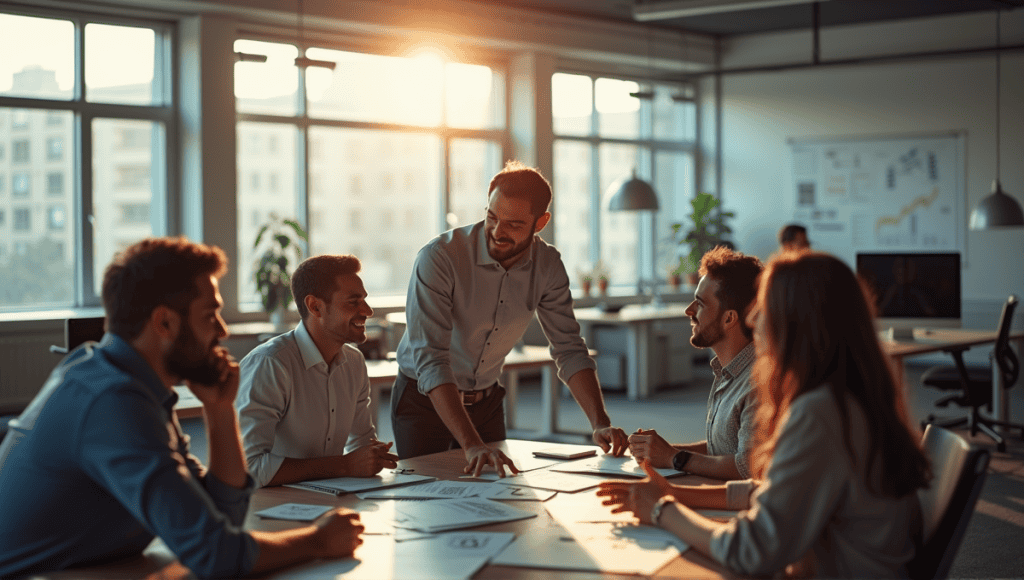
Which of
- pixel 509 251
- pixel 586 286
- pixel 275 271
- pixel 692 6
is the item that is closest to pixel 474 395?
pixel 509 251

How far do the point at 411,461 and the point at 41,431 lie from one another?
4.27ft

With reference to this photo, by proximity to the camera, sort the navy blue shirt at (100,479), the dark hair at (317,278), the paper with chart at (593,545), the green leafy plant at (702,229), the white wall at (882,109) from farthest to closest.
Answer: the green leafy plant at (702,229)
the white wall at (882,109)
the dark hair at (317,278)
the paper with chart at (593,545)
the navy blue shirt at (100,479)

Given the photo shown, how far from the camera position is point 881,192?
34.9 ft

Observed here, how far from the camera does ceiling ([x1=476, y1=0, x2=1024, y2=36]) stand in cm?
948

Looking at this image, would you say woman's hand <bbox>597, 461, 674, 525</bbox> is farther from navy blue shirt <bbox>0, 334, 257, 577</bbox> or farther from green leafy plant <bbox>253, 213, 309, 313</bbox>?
green leafy plant <bbox>253, 213, 309, 313</bbox>

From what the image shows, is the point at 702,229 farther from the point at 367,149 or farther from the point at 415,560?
the point at 415,560

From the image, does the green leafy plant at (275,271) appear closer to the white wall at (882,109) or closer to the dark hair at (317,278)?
the dark hair at (317,278)

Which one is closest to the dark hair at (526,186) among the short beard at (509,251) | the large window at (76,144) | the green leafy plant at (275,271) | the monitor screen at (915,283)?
the short beard at (509,251)

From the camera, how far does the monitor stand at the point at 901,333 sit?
20.8 ft

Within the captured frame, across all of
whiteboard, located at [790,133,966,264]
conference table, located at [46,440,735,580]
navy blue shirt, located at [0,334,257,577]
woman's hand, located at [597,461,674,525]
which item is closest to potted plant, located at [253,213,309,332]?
conference table, located at [46,440,735,580]

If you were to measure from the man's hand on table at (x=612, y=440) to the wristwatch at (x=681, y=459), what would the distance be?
0.21m

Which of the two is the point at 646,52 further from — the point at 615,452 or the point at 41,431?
the point at 41,431

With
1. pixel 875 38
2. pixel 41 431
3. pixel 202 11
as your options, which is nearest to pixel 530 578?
pixel 41 431

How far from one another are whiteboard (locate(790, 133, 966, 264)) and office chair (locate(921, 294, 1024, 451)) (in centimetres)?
389
